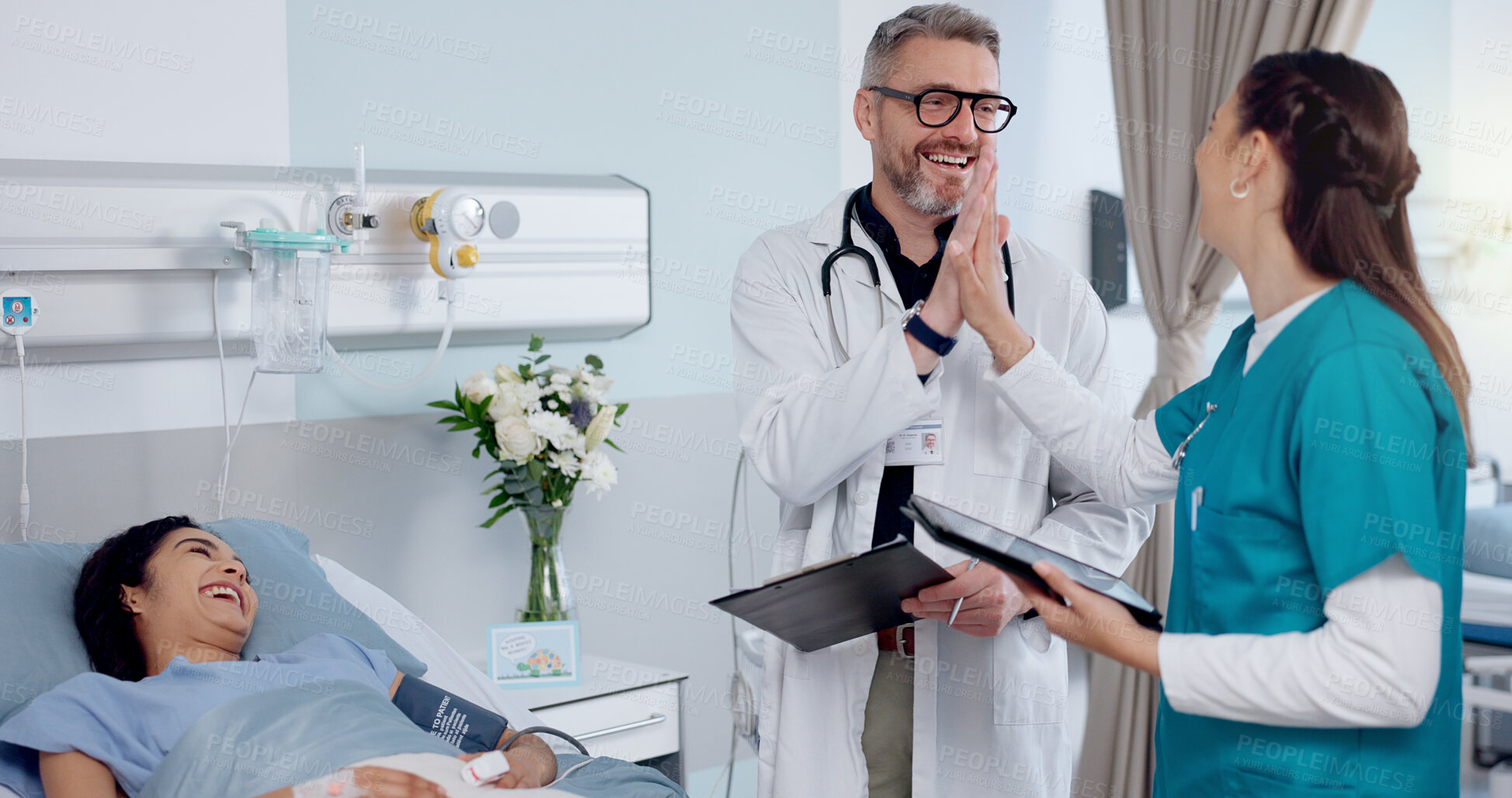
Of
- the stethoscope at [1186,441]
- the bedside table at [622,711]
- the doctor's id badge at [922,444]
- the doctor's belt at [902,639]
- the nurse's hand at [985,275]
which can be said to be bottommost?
the bedside table at [622,711]

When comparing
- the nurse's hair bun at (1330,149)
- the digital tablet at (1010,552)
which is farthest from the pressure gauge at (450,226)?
the nurse's hair bun at (1330,149)

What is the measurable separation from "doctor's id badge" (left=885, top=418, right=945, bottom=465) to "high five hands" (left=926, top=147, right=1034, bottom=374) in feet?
0.71

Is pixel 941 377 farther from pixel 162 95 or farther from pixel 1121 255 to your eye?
pixel 1121 255

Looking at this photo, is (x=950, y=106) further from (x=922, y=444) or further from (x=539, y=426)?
(x=539, y=426)

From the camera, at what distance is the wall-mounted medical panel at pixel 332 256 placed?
1.91 metres

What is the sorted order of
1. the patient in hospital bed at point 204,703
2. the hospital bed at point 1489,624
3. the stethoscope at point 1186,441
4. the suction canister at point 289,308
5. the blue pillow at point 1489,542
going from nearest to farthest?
the stethoscope at point 1186,441 < the patient in hospital bed at point 204,703 < the suction canister at point 289,308 < the hospital bed at point 1489,624 < the blue pillow at point 1489,542

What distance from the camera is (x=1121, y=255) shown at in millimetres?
3455

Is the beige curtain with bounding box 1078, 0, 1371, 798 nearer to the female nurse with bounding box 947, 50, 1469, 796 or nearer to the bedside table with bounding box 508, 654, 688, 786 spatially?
the bedside table with bounding box 508, 654, 688, 786

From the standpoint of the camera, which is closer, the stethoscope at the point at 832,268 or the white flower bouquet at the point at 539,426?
the stethoscope at the point at 832,268

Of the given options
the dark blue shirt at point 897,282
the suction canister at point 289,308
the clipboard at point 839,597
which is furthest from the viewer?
the suction canister at point 289,308

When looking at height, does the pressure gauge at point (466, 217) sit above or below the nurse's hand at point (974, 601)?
above

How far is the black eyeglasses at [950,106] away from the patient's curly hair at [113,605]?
1.27 m

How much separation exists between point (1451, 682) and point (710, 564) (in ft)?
6.31

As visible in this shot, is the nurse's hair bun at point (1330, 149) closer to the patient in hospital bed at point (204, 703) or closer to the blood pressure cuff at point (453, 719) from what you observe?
the patient in hospital bed at point (204, 703)
